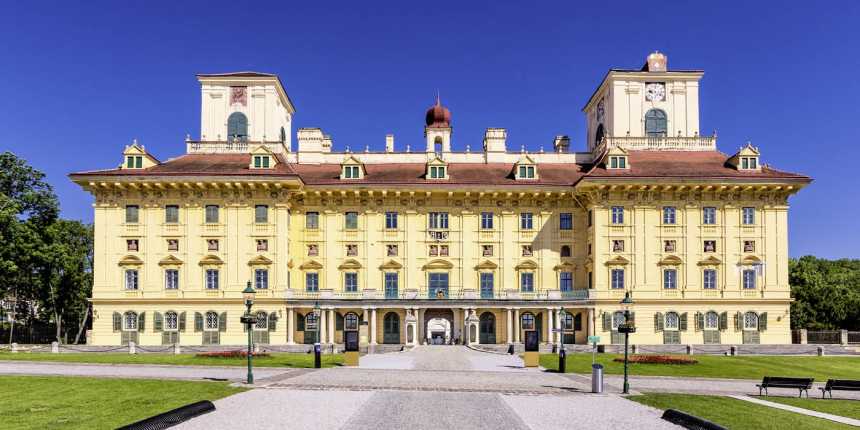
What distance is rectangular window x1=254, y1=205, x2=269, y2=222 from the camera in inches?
2162

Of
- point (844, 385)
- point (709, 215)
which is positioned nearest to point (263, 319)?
point (709, 215)

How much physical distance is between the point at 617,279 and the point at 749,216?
466 inches

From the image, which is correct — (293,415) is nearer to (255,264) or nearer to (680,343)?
(255,264)

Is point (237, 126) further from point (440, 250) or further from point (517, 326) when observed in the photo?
point (517, 326)

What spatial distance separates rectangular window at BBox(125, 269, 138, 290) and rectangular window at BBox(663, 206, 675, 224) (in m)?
42.6

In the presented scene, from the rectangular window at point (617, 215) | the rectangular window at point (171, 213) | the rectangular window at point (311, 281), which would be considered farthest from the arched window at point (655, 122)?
the rectangular window at point (171, 213)

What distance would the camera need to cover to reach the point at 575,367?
36.5 metres

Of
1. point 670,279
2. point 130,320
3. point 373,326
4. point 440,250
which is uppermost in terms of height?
point 440,250

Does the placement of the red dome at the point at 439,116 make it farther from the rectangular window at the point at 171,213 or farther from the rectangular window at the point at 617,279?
the rectangular window at the point at 171,213

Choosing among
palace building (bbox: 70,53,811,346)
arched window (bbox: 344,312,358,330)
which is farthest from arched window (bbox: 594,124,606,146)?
arched window (bbox: 344,312,358,330)

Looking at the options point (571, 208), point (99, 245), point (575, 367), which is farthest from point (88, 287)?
point (575, 367)

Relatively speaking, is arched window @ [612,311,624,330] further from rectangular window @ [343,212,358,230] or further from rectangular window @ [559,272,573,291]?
rectangular window @ [343,212,358,230]

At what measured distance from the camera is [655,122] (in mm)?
62188

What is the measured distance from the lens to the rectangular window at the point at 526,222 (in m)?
57.8
